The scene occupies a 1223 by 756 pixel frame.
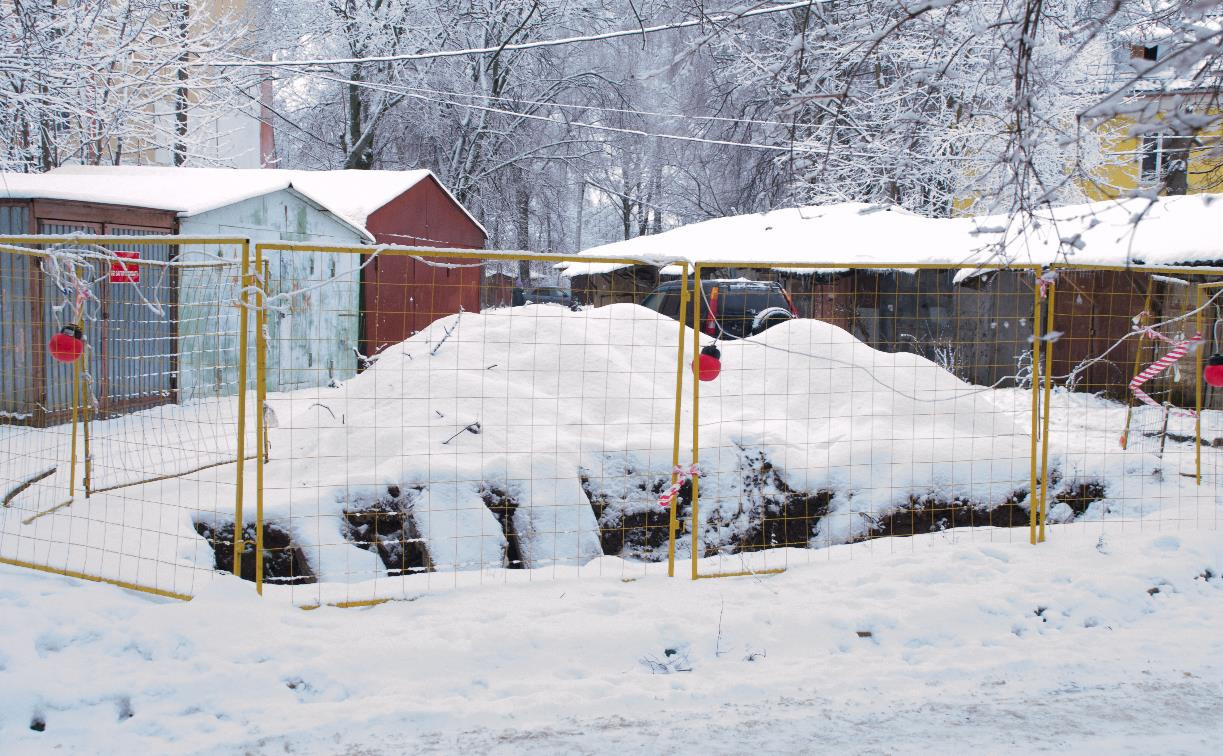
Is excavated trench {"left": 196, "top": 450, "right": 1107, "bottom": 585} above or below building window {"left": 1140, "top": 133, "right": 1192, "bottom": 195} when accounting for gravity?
below

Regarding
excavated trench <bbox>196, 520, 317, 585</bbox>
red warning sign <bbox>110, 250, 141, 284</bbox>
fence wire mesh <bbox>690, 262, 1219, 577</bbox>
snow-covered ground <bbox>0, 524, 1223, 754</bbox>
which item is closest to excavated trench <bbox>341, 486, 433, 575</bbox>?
excavated trench <bbox>196, 520, 317, 585</bbox>

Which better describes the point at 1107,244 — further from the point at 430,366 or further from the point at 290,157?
the point at 290,157

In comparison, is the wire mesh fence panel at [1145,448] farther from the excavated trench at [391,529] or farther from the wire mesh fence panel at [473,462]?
the excavated trench at [391,529]

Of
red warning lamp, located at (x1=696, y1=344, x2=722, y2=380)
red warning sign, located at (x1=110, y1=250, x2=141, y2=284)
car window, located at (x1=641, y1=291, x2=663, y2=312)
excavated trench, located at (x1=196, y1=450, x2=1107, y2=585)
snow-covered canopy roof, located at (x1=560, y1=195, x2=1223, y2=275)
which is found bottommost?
excavated trench, located at (x1=196, y1=450, x2=1107, y2=585)

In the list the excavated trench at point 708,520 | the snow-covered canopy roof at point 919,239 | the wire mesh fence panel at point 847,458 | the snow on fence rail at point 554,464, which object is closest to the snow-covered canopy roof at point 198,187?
the snow on fence rail at point 554,464

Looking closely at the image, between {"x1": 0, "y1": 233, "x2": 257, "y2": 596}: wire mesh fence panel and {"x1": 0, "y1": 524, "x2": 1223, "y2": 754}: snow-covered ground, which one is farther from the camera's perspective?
{"x1": 0, "y1": 233, "x2": 257, "y2": 596}: wire mesh fence panel

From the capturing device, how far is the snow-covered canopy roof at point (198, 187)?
10648mm

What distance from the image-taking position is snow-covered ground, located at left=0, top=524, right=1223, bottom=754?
3.92 meters

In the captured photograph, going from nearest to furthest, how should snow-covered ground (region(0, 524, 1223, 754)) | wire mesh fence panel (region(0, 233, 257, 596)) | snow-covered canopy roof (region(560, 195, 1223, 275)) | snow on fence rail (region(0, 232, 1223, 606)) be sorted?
snow-covered ground (region(0, 524, 1223, 754)) < wire mesh fence panel (region(0, 233, 257, 596)) < snow on fence rail (region(0, 232, 1223, 606)) < snow-covered canopy roof (region(560, 195, 1223, 275))

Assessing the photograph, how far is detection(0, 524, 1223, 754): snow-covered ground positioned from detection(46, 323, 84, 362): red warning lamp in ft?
4.93

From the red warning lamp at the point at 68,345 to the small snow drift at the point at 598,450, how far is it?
53.5 inches

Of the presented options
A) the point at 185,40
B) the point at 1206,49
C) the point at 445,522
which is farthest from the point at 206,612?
the point at 185,40

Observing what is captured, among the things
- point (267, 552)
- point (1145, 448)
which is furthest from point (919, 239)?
point (267, 552)

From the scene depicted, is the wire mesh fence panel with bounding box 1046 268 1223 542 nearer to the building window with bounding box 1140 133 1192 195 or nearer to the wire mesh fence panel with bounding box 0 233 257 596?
the building window with bounding box 1140 133 1192 195
